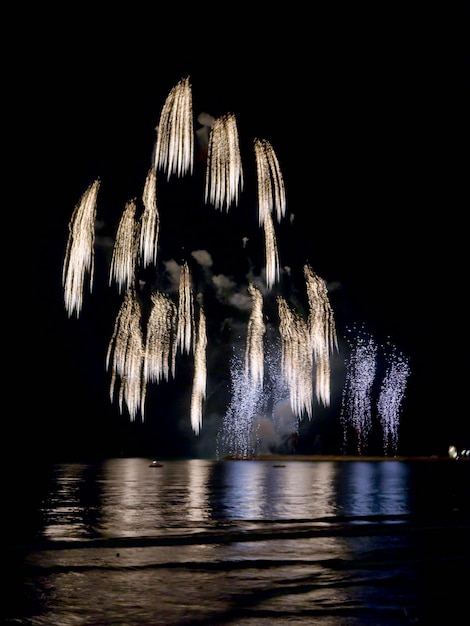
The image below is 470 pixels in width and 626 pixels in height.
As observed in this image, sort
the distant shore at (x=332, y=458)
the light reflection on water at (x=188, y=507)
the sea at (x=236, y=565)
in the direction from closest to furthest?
the sea at (x=236, y=565) < the light reflection on water at (x=188, y=507) < the distant shore at (x=332, y=458)

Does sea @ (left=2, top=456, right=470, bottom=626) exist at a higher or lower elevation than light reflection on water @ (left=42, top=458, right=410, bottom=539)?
higher

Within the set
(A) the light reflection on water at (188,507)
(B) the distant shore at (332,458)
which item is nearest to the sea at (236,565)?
(A) the light reflection on water at (188,507)

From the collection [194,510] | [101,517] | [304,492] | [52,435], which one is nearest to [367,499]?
[304,492]

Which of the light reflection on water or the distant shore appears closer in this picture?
the light reflection on water

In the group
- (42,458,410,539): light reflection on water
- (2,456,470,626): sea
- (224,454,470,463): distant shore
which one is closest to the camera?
(2,456,470,626): sea

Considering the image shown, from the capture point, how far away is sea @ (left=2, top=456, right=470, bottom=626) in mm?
8508

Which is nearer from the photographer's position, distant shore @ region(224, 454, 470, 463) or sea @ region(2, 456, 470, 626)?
sea @ region(2, 456, 470, 626)

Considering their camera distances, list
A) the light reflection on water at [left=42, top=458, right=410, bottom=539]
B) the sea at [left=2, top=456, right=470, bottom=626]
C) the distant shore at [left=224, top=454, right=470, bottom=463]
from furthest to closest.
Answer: the distant shore at [left=224, top=454, right=470, bottom=463], the light reflection on water at [left=42, top=458, right=410, bottom=539], the sea at [left=2, top=456, right=470, bottom=626]

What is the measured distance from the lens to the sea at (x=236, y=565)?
8.51 m

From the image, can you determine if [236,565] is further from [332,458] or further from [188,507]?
[332,458]

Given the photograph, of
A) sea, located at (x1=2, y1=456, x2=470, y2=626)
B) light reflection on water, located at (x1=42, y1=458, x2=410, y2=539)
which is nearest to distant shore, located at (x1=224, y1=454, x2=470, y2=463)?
light reflection on water, located at (x1=42, y1=458, x2=410, y2=539)

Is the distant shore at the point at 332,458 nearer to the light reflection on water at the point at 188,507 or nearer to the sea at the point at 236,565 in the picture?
the light reflection on water at the point at 188,507

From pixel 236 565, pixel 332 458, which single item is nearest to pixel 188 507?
pixel 236 565

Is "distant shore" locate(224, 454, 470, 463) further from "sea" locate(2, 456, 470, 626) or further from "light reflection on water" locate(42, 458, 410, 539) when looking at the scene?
"sea" locate(2, 456, 470, 626)
